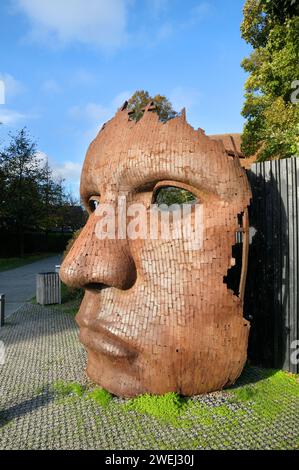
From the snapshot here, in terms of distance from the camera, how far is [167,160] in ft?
14.2

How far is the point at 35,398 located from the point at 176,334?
2.10 metres

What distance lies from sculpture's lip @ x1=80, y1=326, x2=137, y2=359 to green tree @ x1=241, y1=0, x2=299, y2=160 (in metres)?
6.66

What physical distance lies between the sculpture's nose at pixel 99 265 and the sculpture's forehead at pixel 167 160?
767 millimetres

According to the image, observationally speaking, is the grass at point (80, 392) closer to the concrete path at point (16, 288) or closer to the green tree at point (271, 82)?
the concrete path at point (16, 288)

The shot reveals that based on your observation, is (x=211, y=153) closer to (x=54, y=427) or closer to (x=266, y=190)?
(x=266, y=190)

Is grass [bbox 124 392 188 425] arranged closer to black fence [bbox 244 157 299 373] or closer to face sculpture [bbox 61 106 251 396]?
face sculpture [bbox 61 106 251 396]

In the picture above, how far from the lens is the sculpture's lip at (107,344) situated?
4359mm

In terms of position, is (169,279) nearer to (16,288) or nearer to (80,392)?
(80,392)

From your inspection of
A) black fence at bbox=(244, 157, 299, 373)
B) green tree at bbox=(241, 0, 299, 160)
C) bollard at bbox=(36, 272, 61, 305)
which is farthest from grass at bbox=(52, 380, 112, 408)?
green tree at bbox=(241, 0, 299, 160)

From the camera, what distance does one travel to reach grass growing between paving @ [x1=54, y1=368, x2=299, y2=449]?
3.65m

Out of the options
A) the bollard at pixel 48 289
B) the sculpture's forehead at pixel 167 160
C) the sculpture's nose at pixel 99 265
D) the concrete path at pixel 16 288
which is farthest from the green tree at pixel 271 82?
the concrete path at pixel 16 288

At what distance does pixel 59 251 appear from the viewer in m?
40.1

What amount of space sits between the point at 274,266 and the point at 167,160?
249cm
